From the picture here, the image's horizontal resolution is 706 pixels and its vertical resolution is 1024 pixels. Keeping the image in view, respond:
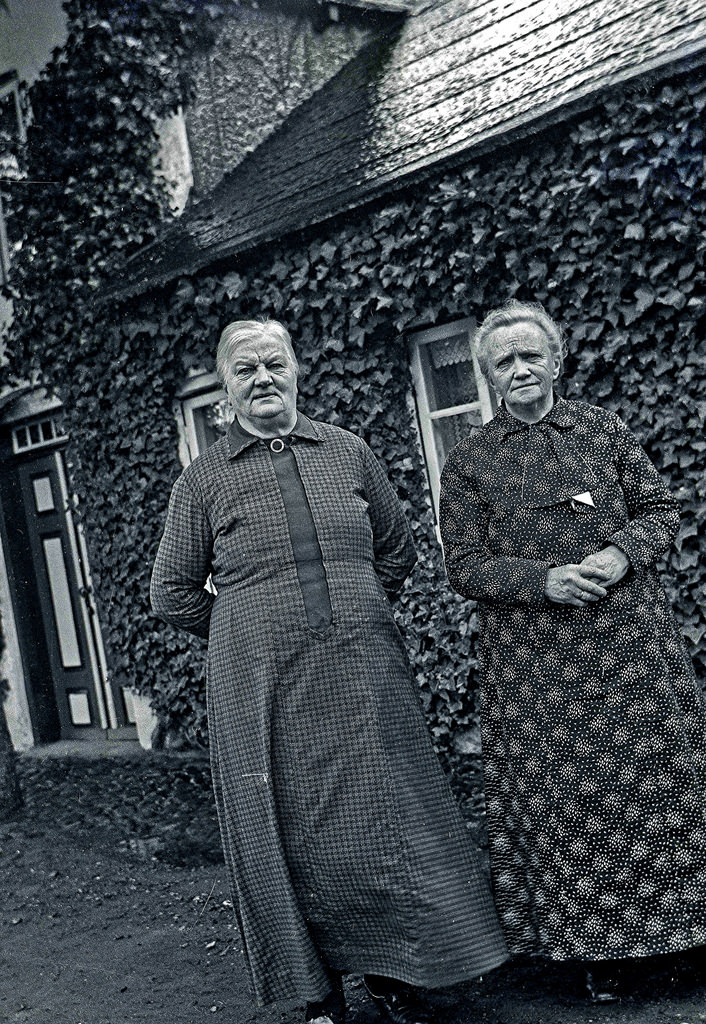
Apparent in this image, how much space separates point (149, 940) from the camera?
457 centimetres

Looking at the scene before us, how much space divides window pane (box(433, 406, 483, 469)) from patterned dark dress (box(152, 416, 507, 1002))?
3577 millimetres

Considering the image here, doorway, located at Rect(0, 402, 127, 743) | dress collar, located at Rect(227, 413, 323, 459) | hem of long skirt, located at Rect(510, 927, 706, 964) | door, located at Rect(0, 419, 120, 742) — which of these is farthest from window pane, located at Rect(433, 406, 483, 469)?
door, located at Rect(0, 419, 120, 742)

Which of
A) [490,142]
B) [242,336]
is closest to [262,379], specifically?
[242,336]

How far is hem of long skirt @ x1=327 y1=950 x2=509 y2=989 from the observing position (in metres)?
3.03

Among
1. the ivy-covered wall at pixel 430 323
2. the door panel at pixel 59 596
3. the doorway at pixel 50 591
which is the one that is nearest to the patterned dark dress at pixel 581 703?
the ivy-covered wall at pixel 430 323

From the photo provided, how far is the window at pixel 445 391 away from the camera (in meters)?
6.72

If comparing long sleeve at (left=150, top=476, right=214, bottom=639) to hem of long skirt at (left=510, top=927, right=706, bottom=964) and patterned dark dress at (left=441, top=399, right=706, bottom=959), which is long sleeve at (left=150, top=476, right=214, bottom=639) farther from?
hem of long skirt at (left=510, top=927, right=706, bottom=964)

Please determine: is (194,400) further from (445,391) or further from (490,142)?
(490,142)

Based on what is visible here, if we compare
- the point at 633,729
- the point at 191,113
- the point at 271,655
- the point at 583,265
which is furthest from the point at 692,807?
the point at 191,113

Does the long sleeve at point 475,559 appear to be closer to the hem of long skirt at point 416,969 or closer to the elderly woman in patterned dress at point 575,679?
the elderly woman in patterned dress at point 575,679

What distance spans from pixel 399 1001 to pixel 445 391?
434cm

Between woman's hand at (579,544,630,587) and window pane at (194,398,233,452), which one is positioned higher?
window pane at (194,398,233,452)

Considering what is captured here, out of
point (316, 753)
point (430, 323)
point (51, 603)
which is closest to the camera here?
point (316, 753)

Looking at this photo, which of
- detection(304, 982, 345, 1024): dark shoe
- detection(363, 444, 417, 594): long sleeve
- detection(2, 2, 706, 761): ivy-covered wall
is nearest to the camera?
detection(304, 982, 345, 1024): dark shoe
